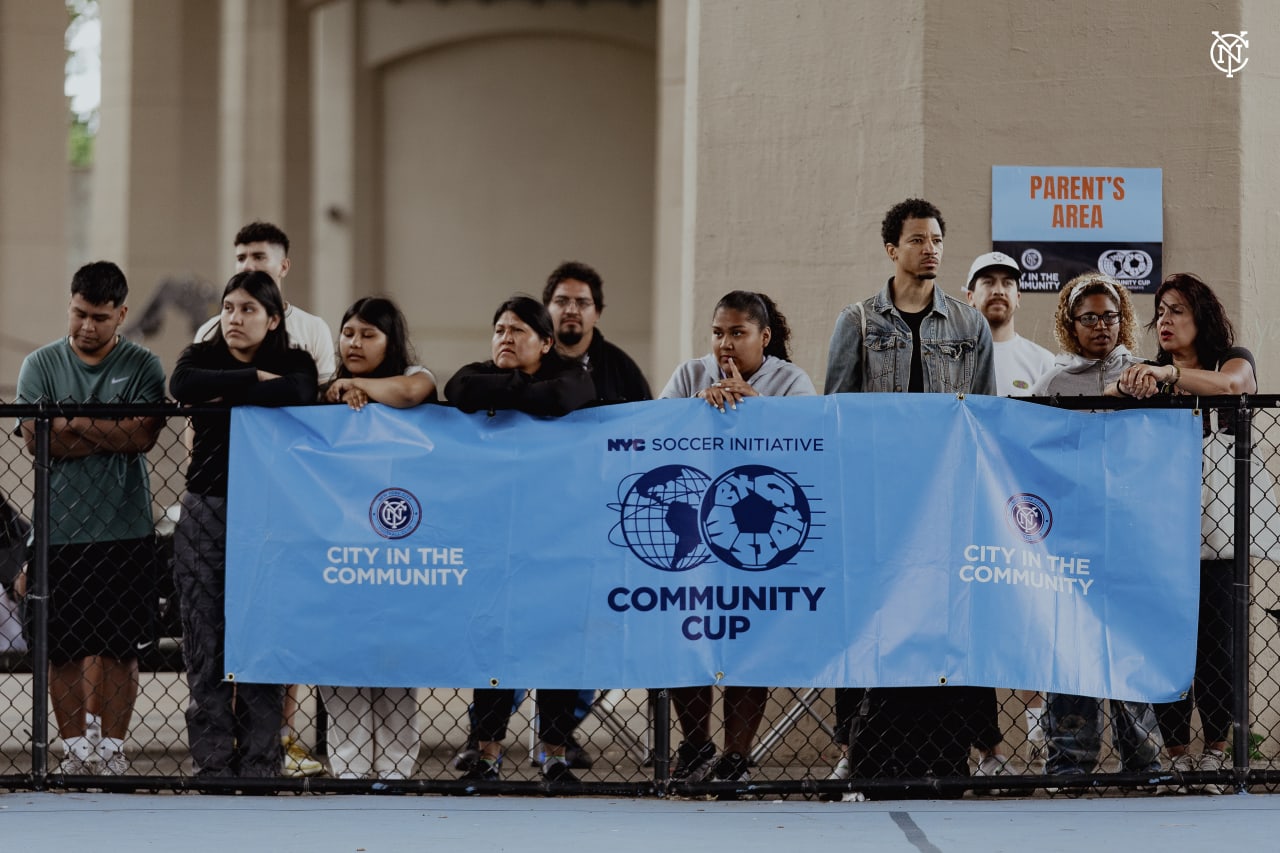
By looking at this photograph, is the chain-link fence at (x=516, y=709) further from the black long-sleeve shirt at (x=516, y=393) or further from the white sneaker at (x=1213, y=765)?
the black long-sleeve shirt at (x=516, y=393)

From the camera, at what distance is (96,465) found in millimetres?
6770

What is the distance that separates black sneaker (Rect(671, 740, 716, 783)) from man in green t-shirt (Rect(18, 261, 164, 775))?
2.48 metres

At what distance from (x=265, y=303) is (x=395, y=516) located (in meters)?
1.12

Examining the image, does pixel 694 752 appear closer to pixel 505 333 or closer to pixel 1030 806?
pixel 1030 806

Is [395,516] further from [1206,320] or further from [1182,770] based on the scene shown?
[1206,320]

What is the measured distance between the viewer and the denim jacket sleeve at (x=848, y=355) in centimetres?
674

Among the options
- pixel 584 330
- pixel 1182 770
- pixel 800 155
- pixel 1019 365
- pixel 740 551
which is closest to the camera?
pixel 740 551

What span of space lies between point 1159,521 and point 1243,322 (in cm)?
218

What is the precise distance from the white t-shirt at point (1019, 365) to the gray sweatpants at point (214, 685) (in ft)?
12.3

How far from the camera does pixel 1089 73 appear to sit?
8.05 meters

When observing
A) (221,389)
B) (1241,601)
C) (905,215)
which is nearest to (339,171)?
(221,389)

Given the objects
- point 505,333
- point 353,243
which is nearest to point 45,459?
point 505,333

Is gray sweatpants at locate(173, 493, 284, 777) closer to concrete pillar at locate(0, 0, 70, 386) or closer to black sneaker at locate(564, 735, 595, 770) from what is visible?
black sneaker at locate(564, 735, 595, 770)

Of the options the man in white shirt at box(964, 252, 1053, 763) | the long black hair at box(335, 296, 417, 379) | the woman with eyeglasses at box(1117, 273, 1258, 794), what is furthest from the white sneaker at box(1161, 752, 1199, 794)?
the long black hair at box(335, 296, 417, 379)
